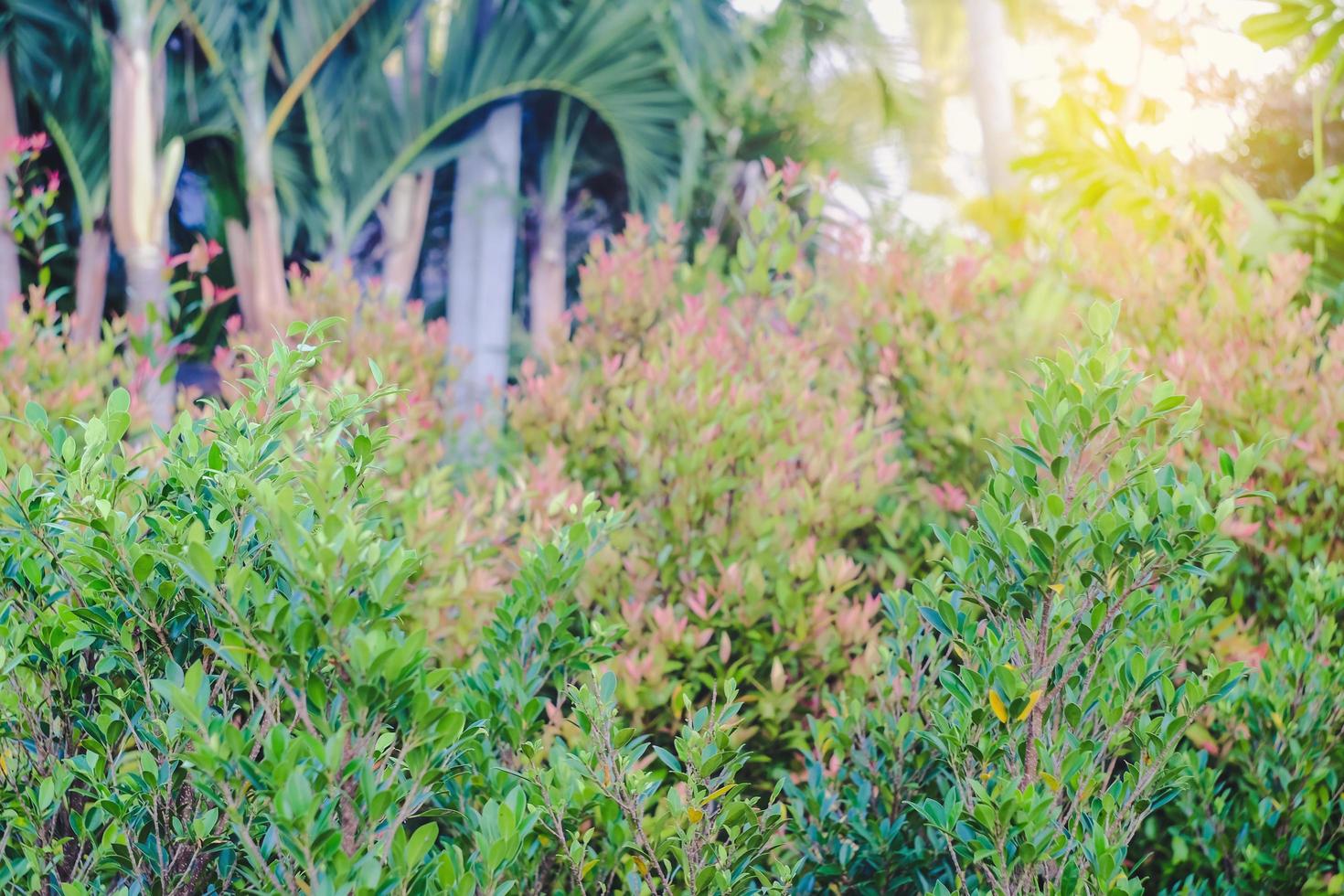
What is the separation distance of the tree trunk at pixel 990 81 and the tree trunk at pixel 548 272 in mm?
4715

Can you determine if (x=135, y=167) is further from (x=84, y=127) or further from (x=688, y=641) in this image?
(x=688, y=641)

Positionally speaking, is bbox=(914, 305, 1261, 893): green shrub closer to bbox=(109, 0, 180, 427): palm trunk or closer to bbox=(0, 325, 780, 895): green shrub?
bbox=(0, 325, 780, 895): green shrub

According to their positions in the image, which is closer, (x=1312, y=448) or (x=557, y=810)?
(x=557, y=810)

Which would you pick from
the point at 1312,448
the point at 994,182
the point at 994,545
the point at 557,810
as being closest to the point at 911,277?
the point at 1312,448

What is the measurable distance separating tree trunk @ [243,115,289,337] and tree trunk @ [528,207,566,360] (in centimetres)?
205

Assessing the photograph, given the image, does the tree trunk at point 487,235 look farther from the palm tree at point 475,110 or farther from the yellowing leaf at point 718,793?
the yellowing leaf at point 718,793

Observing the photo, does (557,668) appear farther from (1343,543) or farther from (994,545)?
(1343,543)

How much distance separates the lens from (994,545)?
160 cm

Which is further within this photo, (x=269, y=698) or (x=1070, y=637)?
(x=1070, y=637)

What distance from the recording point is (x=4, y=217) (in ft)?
16.5

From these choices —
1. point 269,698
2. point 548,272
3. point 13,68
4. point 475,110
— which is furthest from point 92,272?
point 269,698

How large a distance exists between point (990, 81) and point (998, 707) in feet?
32.3

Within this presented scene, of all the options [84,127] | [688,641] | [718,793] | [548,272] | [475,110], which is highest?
[475,110]

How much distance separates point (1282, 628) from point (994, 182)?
8125mm
